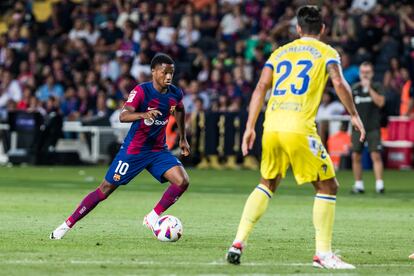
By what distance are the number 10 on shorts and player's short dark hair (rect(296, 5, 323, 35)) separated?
3.29 m

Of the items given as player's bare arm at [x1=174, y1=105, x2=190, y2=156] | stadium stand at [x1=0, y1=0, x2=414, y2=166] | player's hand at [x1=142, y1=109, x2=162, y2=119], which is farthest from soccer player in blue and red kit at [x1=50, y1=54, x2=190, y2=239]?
stadium stand at [x1=0, y1=0, x2=414, y2=166]

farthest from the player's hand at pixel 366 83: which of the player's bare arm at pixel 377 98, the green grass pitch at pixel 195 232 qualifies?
the green grass pitch at pixel 195 232

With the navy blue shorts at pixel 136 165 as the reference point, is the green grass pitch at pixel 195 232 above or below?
below

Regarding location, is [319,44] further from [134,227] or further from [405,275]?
[134,227]

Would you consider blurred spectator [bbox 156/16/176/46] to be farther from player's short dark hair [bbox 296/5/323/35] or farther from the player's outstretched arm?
the player's outstretched arm

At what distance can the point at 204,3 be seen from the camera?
119 ft

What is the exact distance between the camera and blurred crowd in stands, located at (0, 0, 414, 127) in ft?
101

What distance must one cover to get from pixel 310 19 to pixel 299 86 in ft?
2.00

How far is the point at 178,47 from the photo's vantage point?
3422 centimetres

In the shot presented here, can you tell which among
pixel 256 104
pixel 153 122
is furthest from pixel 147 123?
pixel 256 104

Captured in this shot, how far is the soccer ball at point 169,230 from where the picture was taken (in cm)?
1256

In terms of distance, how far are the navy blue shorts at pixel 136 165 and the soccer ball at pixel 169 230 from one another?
634mm

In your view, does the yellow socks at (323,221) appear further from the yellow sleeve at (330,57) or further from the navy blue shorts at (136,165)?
the navy blue shorts at (136,165)

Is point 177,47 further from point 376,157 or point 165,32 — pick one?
point 376,157
